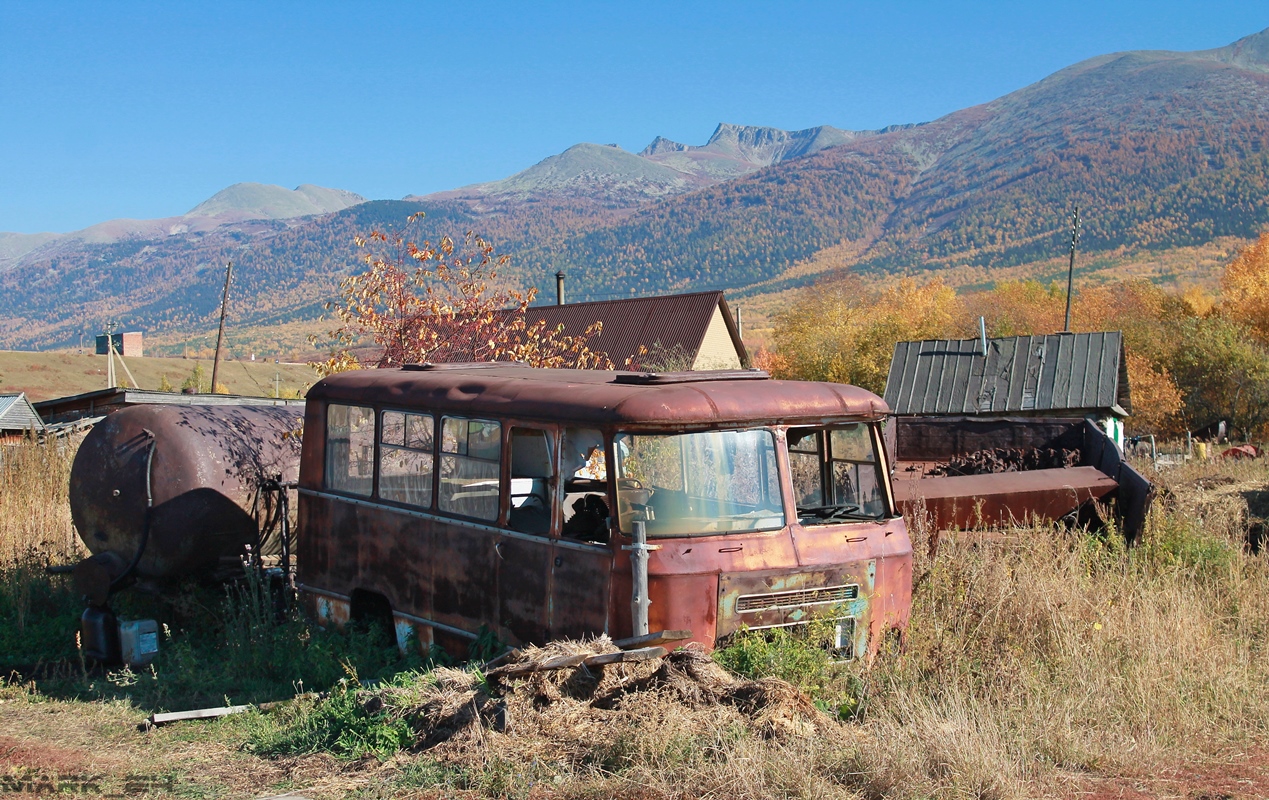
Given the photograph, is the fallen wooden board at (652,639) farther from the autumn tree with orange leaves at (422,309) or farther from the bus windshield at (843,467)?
the autumn tree with orange leaves at (422,309)

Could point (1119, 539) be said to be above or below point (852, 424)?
below

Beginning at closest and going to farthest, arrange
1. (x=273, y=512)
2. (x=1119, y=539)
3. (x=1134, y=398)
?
(x=1119, y=539)
(x=273, y=512)
(x=1134, y=398)

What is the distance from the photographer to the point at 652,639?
20.3ft

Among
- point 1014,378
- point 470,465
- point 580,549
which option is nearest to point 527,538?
point 580,549

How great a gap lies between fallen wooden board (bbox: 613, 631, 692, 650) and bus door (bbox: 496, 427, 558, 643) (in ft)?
2.89

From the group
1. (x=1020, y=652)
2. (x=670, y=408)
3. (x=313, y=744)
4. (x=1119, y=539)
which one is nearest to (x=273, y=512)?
(x=313, y=744)

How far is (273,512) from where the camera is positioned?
36.1 feet

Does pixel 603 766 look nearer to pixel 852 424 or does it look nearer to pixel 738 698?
pixel 738 698

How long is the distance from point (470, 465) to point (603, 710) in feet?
7.88

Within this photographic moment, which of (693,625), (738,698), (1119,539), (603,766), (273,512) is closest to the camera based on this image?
(603,766)

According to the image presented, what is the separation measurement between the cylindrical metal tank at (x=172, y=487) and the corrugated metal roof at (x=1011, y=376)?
19.3 m

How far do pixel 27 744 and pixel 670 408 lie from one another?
4825 mm

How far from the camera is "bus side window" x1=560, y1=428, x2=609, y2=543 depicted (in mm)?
6895

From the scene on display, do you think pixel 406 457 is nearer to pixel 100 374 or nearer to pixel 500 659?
pixel 500 659
